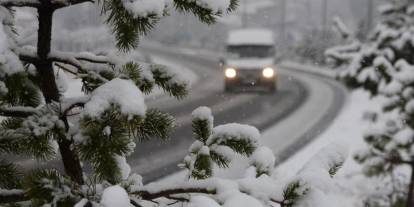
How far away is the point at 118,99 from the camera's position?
128cm

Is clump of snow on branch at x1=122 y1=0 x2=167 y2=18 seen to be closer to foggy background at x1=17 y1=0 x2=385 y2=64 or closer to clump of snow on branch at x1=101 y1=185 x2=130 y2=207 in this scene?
clump of snow on branch at x1=101 y1=185 x2=130 y2=207

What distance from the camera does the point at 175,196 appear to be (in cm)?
159

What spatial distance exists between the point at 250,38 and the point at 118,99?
17446mm

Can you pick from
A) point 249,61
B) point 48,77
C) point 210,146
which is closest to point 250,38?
point 249,61

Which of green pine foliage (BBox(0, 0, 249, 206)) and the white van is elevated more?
green pine foliage (BBox(0, 0, 249, 206))

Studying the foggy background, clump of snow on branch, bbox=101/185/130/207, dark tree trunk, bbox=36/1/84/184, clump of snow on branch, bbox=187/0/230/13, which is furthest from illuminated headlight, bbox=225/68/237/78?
clump of snow on branch, bbox=101/185/130/207

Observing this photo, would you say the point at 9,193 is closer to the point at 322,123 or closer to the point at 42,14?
the point at 42,14

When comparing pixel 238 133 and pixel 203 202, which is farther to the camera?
pixel 238 133

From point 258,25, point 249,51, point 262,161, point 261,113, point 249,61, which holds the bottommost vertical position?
point 258,25

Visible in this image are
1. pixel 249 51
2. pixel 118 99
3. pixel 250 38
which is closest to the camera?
pixel 118 99

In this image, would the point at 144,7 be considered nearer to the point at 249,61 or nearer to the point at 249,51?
the point at 249,61

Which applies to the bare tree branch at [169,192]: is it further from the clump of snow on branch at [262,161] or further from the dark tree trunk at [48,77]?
the clump of snow on branch at [262,161]

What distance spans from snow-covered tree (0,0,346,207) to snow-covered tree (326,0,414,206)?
194 inches

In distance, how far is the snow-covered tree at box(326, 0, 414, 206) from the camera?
6.47 m
